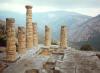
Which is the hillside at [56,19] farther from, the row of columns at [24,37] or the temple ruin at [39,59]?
the temple ruin at [39,59]

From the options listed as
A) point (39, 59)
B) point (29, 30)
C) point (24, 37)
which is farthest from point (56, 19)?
point (39, 59)

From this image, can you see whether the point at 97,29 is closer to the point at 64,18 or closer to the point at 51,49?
the point at 64,18

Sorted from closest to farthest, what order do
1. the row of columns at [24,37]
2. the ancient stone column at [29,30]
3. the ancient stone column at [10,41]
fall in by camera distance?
the ancient stone column at [10,41] < the row of columns at [24,37] < the ancient stone column at [29,30]

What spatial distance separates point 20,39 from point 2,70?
816 cm

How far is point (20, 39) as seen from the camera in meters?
25.5

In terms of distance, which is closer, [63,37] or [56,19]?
A: [63,37]

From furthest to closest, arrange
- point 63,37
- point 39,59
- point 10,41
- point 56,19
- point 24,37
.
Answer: point 56,19 < point 63,37 < point 24,37 < point 39,59 < point 10,41

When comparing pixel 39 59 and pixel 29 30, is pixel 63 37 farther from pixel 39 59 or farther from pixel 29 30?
pixel 39 59

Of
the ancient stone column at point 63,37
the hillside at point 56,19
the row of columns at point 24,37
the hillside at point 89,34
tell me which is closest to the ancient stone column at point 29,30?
the row of columns at point 24,37

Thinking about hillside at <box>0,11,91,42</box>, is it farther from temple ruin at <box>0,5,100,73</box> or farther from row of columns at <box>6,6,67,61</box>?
temple ruin at <box>0,5,100,73</box>

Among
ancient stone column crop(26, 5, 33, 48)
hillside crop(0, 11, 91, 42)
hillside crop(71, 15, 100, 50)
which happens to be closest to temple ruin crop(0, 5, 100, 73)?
ancient stone column crop(26, 5, 33, 48)

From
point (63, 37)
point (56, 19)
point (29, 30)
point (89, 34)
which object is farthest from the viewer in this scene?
point (56, 19)

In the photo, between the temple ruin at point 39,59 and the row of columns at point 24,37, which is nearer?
the temple ruin at point 39,59

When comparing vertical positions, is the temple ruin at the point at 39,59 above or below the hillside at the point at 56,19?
below
